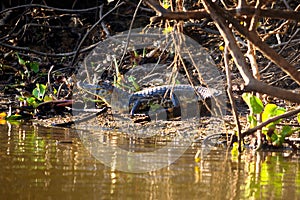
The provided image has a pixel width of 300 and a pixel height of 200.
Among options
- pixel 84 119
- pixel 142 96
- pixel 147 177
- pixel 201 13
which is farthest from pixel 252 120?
pixel 142 96

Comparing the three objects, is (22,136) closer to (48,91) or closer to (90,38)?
(48,91)

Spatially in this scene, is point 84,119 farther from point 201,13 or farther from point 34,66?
point 201,13

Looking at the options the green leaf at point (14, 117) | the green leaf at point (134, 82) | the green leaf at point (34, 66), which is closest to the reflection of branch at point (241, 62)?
the green leaf at point (14, 117)

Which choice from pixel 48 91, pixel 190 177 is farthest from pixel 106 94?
pixel 190 177

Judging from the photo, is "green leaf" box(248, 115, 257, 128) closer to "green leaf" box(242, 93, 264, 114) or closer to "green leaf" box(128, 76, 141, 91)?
"green leaf" box(242, 93, 264, 114)

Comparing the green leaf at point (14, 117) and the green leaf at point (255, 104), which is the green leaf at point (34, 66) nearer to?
the green leaf at point (14, 117)

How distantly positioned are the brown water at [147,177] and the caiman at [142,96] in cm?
224

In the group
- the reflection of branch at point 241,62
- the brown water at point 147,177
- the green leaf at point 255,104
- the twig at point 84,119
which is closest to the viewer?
the brown water at point 147,177

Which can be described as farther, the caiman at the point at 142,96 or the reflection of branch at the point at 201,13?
the caiman at the point at 142,96

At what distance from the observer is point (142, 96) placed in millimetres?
6137

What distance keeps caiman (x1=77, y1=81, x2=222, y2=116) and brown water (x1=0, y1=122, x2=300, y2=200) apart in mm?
2243

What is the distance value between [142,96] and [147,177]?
3488mm

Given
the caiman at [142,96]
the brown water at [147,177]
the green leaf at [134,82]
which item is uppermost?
the green leaf at [134,82]

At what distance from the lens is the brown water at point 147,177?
2.32 metres
